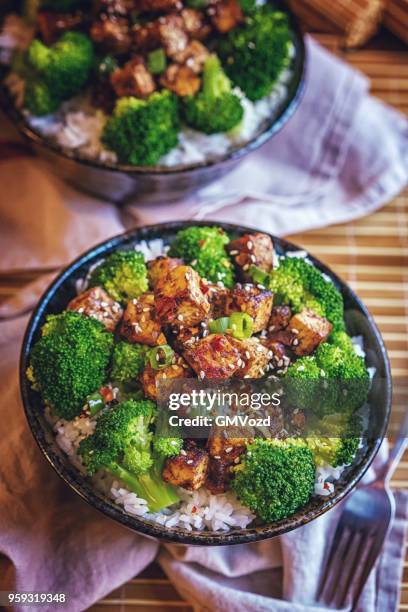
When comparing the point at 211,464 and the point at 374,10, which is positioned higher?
the point at 374,10

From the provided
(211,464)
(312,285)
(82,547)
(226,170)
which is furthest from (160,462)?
(226,170)

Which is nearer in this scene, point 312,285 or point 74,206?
point 312,285

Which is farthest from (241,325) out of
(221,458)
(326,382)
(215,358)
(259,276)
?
(221,458)

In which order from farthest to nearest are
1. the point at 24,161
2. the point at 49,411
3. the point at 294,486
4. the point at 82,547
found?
1. the point at 24,161
2. the point at 82,547
3. the point at 49,411
4. the point at 294,486

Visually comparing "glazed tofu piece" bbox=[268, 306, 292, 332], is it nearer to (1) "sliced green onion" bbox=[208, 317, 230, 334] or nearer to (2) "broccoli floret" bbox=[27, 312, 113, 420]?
(1) "sliced green onion" bbox=[208, 317, 230, 334]

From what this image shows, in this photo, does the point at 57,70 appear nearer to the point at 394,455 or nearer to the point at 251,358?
the point at 251,358

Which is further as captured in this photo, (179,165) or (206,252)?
(179,165)

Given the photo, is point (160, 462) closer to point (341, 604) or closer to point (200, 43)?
point (341, 604)
